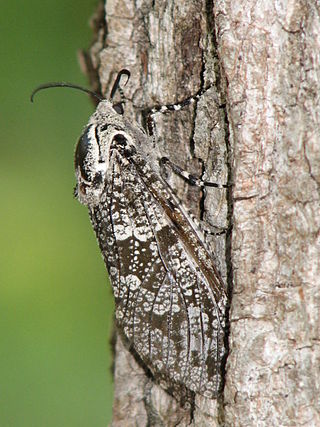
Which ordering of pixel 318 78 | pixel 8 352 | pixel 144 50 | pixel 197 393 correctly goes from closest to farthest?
1. pixel 318 78
2. pixel 197 393
3. pixel 144 50
4. pixel 8 352

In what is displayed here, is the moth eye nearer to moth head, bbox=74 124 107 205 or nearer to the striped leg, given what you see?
Result: moth head, bbox=74 124 107 205

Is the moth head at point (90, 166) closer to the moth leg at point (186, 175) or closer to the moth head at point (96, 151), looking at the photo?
the moth head at point (96, 151)

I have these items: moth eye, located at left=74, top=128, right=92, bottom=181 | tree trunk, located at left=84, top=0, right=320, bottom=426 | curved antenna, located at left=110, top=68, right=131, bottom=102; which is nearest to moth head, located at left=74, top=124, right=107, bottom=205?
moth eye, located at left=74, top=128, right=92, bottom=181

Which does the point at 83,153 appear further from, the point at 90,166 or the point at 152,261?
the point at 152,261

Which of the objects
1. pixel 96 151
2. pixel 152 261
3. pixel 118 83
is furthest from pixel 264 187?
pixel 118 83

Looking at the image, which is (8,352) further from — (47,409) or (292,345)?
(292,345)

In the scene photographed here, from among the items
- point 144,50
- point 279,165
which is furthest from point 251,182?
point 144,50

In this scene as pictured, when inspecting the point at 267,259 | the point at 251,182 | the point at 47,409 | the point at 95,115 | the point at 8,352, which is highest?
the point at 95,115
